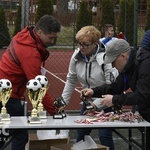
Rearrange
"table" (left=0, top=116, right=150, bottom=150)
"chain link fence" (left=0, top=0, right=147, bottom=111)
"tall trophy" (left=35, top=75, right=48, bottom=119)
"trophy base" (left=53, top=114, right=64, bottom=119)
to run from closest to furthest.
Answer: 1. "table" (left=0, top=116, right=150, bottom=150)
2. "tall trophy" (left=35, top=75, right=48, bottom=119)
3. "trophy base" (left=53, top=114, right=64, bottom=119)
4. "chain link fence" (left=0, top=0, right=147, bottom=111)

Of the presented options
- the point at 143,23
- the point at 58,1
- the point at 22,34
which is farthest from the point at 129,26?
the point at 22,34

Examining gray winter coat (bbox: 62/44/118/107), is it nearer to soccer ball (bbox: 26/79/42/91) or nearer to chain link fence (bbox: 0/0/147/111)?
soccer ball (bbox: 26/79/42/91)

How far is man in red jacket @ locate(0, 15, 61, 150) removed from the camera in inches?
181

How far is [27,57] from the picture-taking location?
15.1 ft

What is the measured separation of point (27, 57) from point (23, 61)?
0.18 feet

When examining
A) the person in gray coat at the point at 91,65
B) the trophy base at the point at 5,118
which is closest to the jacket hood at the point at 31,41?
the person in gray coat at the point at 91,65

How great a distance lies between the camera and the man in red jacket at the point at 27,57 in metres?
4.60

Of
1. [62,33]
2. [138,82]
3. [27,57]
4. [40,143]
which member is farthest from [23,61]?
[62,33]

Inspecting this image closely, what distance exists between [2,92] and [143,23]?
32.9 ft

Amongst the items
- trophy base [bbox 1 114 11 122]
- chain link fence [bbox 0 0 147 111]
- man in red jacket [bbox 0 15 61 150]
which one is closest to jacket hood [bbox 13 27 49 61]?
man in red jacket [bbox 0 15 61 150]

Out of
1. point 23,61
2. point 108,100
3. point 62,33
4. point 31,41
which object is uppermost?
point 31,41

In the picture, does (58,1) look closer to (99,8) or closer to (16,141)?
(99,8)

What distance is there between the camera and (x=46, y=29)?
184 inches

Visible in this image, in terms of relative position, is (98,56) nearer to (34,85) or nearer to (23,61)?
(23,61)
